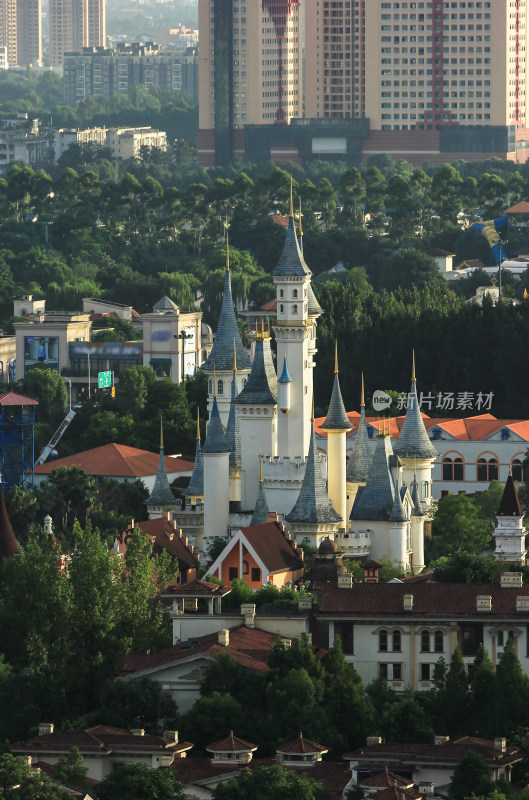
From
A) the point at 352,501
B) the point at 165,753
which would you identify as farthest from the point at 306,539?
the point at 165,753

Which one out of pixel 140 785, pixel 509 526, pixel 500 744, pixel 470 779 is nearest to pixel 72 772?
pixel 140 785

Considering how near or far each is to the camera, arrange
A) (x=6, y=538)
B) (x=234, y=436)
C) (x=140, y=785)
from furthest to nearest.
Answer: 1. (x=234, y=436)
2. (x=6, y=538)
3. (x=140, y=785)

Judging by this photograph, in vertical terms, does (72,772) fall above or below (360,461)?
below

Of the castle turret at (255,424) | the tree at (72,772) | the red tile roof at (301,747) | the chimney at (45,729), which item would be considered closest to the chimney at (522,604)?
the red tile roof at (301,747)

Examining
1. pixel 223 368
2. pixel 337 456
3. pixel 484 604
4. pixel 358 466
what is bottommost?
pixel 484 604

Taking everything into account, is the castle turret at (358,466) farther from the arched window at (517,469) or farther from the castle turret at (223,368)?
the arched window at (517,469)

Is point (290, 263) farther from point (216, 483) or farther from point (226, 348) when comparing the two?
point (216, 483)
